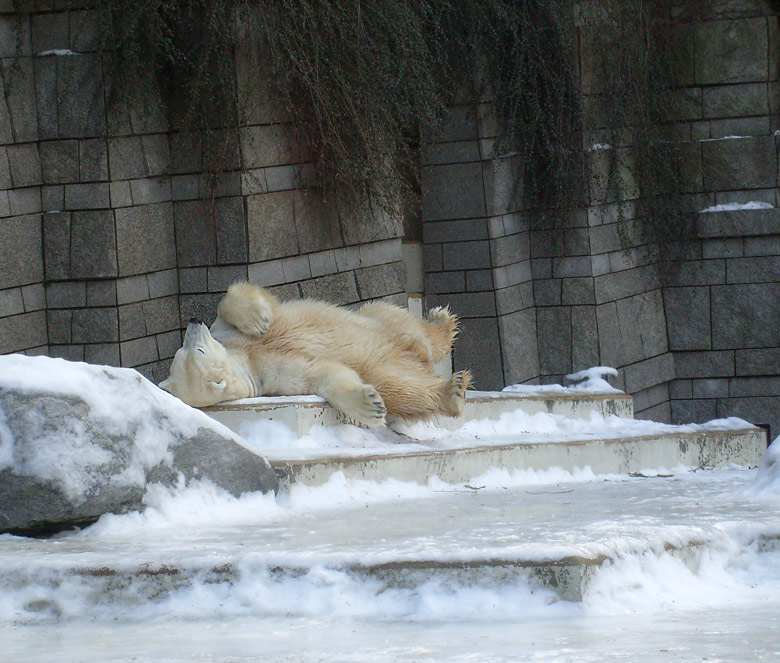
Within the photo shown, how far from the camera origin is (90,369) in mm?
3479

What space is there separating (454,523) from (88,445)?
1.00 metres

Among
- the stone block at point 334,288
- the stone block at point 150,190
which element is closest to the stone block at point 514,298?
the stone block at point 334,288

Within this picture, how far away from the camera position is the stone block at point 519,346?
23.4ft

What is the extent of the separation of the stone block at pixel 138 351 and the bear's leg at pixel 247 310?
3.17 ft

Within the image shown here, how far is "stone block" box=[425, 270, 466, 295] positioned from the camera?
7137 millimetres

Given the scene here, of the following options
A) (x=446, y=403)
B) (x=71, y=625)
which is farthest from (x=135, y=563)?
(x=446, y=403)

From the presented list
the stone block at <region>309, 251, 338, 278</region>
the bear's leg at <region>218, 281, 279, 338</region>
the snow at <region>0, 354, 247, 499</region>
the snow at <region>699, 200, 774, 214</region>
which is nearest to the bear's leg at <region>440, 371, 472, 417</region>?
the bear's leg at <region>218, 281, 279, 338</region>

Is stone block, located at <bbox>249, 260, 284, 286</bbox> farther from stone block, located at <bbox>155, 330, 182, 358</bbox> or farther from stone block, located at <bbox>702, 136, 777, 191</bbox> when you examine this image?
stone block, located at <bbox>702, 136, 777, 191</bbox>

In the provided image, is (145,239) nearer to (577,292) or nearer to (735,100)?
(577,292)

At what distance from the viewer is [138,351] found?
5.50 meters

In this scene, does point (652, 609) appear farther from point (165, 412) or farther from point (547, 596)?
point (165, 412)

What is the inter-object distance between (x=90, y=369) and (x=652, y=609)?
172 centimetres

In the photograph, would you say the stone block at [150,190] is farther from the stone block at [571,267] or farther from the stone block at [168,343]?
the stone block at [571,267]

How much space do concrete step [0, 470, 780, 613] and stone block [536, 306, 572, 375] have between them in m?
3.63
